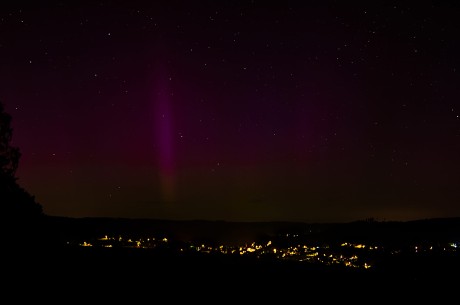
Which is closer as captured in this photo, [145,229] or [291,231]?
[145,229]

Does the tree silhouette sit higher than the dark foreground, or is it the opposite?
the tree silhouette

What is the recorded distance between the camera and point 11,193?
60.0ft

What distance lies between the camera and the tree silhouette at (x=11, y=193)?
56.2ft

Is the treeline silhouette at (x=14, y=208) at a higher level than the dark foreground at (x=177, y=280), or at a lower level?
higher

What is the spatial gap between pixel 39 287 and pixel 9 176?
776 cm

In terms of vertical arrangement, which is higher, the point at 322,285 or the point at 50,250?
the point at 50,250

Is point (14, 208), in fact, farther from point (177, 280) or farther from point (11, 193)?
point (177, 280)

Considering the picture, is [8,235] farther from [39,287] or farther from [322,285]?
[322,285]

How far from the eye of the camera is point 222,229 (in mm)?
70562

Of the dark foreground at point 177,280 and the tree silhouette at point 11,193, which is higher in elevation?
the tree silhouette at point 11,193

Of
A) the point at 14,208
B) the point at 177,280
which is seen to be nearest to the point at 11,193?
the point at 14,208

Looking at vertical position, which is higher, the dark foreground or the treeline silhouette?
the treeline silhouette

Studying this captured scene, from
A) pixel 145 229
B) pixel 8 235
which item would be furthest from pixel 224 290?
pixel 145 229

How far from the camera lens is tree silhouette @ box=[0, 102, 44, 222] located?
56.2ft
